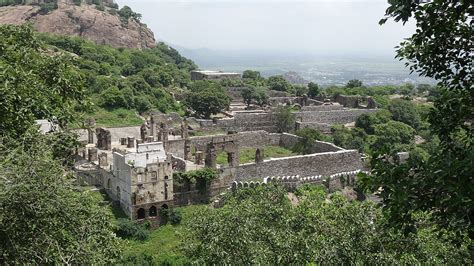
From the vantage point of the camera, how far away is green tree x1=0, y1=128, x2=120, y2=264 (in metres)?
8.28

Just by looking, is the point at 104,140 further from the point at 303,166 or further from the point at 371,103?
the point at 371,103

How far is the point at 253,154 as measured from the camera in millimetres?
35312

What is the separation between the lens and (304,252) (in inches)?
559

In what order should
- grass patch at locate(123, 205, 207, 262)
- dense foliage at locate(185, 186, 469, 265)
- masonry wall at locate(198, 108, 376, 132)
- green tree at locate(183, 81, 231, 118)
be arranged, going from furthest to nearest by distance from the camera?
green tree at locate(183, 81, 231, 118), masonry wall at locate(198, 108, 376, 132), grass patch at locate(123, 205, 207, 262), dense foliage at locate(185, 186, 469, 265)

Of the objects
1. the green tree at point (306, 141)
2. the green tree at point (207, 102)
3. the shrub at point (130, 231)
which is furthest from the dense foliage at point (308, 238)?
the green tree at point (207, 102)

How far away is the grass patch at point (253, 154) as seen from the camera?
33075 mm

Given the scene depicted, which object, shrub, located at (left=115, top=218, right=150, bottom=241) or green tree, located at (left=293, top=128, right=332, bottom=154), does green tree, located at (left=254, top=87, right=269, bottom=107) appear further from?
shrub, located at (left=115, top=218, right=150, bottom=241)

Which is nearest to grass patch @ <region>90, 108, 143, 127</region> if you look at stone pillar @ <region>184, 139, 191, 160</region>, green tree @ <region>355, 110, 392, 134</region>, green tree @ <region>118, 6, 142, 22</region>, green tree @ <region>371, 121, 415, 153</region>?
stone pillar @ <region>184, 139, 191, 160</region>

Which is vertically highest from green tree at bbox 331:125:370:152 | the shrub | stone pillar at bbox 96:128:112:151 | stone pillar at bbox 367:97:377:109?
stone pillar at bbox 367:97:377:109

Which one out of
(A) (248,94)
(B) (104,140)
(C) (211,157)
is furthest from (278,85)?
(C) (211,157)

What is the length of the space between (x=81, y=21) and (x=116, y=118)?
4568cm

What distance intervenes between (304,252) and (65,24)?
72067mm

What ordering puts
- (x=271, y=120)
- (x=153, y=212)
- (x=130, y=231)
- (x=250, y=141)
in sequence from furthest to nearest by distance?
(x=271, y=120) < (x=250, y=141) < (x=153, y=212) < (x=130, y=231)

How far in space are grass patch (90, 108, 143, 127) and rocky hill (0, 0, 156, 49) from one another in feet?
133
